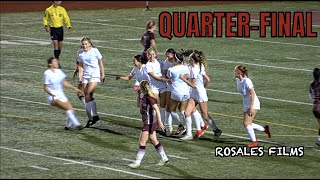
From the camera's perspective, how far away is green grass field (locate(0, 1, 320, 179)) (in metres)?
21.9

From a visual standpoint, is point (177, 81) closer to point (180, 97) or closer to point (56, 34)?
point (180, 97)

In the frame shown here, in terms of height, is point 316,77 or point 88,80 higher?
point 316,77

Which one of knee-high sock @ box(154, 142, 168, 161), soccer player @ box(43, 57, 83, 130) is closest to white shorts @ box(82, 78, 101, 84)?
soccer player @ box(43, 57, 83, 130)

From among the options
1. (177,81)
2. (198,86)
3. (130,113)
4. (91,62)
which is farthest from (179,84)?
(130,113)

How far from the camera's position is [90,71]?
26.3m

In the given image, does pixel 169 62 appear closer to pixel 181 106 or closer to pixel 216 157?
pixel 181 106

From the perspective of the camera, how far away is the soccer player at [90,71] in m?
26.3

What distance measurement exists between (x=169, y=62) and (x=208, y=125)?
87.1 inches

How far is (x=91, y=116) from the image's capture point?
2631 cm

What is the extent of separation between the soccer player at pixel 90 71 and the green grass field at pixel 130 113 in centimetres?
41

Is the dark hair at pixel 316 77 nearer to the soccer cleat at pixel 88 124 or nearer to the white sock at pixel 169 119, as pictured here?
the white sock at pixel 169 119

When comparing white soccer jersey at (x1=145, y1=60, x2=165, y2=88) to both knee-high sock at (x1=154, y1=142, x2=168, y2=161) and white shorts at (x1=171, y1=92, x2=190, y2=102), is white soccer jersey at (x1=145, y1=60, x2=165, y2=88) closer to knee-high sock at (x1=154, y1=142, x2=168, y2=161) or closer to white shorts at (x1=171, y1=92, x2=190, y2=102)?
white shorts at (x1=171, y1=92, x2=190, y2=102)

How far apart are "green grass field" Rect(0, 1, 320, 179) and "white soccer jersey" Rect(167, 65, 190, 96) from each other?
113cm

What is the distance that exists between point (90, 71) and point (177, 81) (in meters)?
2.56
